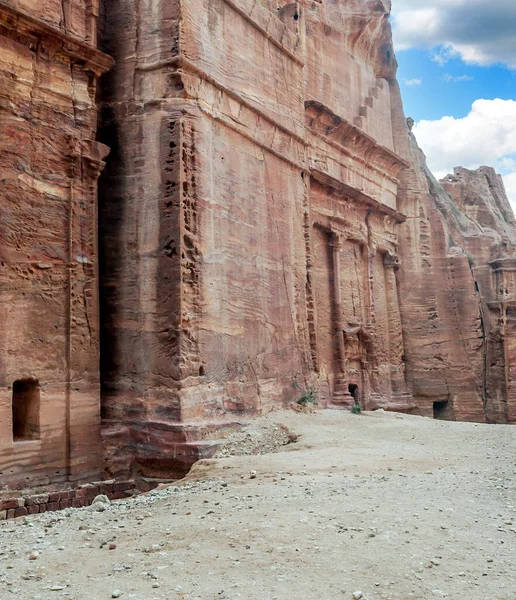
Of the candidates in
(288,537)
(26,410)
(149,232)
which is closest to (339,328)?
(149,232)

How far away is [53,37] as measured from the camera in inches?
316

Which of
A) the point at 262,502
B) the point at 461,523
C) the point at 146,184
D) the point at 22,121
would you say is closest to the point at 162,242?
the point at 146,184

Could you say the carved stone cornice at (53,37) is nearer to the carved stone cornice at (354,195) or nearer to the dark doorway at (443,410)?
the carved stone cornice at (354,195)

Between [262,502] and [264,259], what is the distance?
5.82 metres

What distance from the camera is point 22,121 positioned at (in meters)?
7.71

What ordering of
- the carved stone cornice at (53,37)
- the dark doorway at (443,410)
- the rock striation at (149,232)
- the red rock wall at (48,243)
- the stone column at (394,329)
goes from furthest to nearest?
the dark doorway at (443,410) < the stone column at (394,329) < the rock striation at (149,232) < the carved stone cornice at (53,37) < the red rock wall at (48,243)

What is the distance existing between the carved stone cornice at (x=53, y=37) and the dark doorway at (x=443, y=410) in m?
15.4

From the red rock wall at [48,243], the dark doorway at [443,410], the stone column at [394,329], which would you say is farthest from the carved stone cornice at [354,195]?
the red rock wall at [48,243]

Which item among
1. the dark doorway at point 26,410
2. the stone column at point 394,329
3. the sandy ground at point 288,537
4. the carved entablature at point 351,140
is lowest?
the sandy ground at point 288,537

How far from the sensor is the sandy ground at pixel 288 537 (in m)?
3.79

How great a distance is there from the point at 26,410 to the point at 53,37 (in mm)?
4408

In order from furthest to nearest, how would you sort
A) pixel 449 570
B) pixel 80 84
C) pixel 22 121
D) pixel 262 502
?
1. pixel 80 84
2. pixel 22 121
3. pixel 262 502
4. pixel 449 570

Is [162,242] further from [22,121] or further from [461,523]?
[461,523]

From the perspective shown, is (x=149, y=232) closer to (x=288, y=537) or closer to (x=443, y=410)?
(x=288, y=537)
